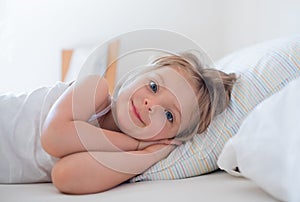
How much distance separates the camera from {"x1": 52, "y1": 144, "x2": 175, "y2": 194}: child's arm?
75 cm

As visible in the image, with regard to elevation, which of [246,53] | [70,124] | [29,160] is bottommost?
[29,160]

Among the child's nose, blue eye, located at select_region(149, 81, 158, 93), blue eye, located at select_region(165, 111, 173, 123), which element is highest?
blue eye, located at select_region(149, 81, 158, 93)

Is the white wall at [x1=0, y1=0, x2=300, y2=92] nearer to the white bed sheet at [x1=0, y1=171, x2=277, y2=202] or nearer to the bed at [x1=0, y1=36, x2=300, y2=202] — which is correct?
the bed at [x1=0, y1=36, x2=300, y2=202]

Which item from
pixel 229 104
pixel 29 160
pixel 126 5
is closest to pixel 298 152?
pixel 229 104

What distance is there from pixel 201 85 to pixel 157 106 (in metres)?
0.12

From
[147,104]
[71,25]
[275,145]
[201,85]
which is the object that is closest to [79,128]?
[147,104]

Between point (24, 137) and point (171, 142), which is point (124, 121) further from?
point (24, 137)

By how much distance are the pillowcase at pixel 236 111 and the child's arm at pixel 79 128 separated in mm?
92

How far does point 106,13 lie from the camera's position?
2111 mm

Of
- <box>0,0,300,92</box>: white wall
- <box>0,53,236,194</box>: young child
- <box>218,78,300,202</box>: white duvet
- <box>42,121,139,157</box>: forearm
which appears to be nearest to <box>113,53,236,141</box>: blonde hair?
<box>0,53,236,194</box>: young child

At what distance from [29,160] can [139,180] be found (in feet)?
0.87

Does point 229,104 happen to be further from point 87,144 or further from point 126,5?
point 126,5

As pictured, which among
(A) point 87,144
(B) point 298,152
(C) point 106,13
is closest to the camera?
(B) point 298,152

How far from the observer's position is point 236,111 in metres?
0.91
